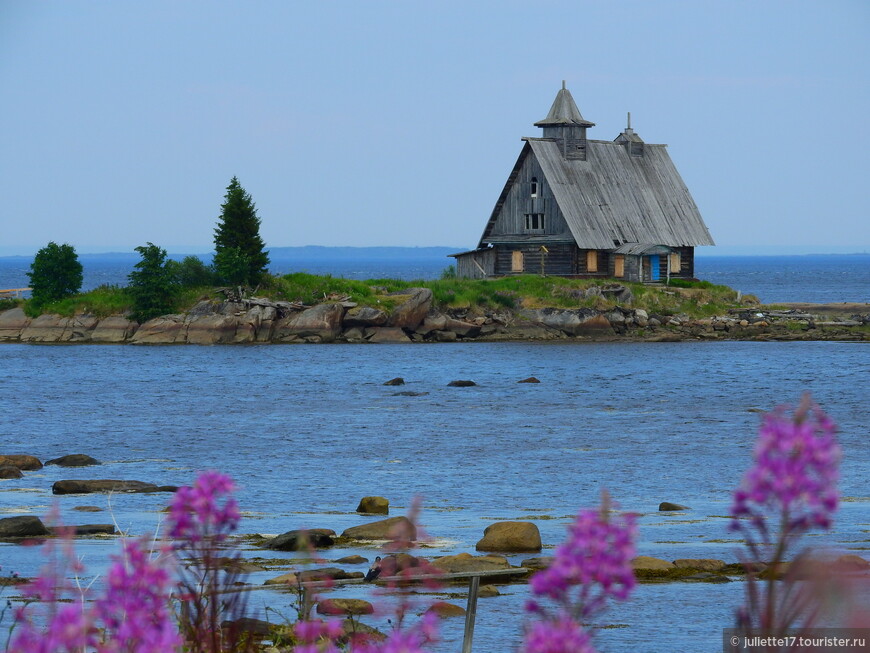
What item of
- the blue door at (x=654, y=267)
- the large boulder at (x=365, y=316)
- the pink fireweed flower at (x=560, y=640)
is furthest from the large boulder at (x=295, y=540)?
the blue door at (x=654, y=267)

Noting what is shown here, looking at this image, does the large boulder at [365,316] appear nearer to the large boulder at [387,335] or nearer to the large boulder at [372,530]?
the large boulder at [387,335]

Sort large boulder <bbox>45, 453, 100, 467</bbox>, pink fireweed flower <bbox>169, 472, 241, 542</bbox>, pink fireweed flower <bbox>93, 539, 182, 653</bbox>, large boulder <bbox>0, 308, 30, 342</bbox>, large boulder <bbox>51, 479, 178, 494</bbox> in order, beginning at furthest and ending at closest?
large boulder <bbox>0, 308, 30, 342</bbox> < large boulder <bbox>45, 453, 100, 467</bbox> < large boulder <bbox>51, 479, 178, 494</bbox> < pink fireweed flower <bbox>169, 472, 241, 542</bbox> < pink fireweed flower <bbox>93, 539, 182, 653</bbox>

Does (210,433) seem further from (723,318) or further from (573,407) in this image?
(723,318)

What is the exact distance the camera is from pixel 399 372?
5553 cm

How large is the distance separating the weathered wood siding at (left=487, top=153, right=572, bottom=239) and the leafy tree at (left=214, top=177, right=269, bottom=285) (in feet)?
50.9

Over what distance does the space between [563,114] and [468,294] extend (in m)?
16.6

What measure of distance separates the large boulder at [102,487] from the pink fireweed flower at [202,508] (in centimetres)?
1987

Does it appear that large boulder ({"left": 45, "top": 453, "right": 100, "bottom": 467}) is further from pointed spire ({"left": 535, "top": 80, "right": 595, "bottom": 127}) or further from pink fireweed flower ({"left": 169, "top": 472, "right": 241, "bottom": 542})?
pointed spire ({"left": 535, "top": 80, "right": 595, "bottom": 127})

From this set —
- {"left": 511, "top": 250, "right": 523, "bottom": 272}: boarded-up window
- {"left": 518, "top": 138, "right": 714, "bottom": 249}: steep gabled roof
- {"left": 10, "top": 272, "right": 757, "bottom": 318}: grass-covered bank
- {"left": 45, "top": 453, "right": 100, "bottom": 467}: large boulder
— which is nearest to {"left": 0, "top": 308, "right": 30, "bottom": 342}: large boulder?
{"left": 10, "top": 272, "right": 757, "bottom": 318}: grass-covered bank

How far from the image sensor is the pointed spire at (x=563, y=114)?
7694cm

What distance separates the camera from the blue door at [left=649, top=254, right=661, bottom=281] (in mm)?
74656

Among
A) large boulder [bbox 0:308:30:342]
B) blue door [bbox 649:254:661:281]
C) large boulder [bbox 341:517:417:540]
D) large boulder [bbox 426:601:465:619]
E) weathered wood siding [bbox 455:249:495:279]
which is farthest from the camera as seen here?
weathered wood siding [bbox 455:249:495:279]

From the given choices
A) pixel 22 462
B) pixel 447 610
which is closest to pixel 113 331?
pixel 22 462

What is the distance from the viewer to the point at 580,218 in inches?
2891
